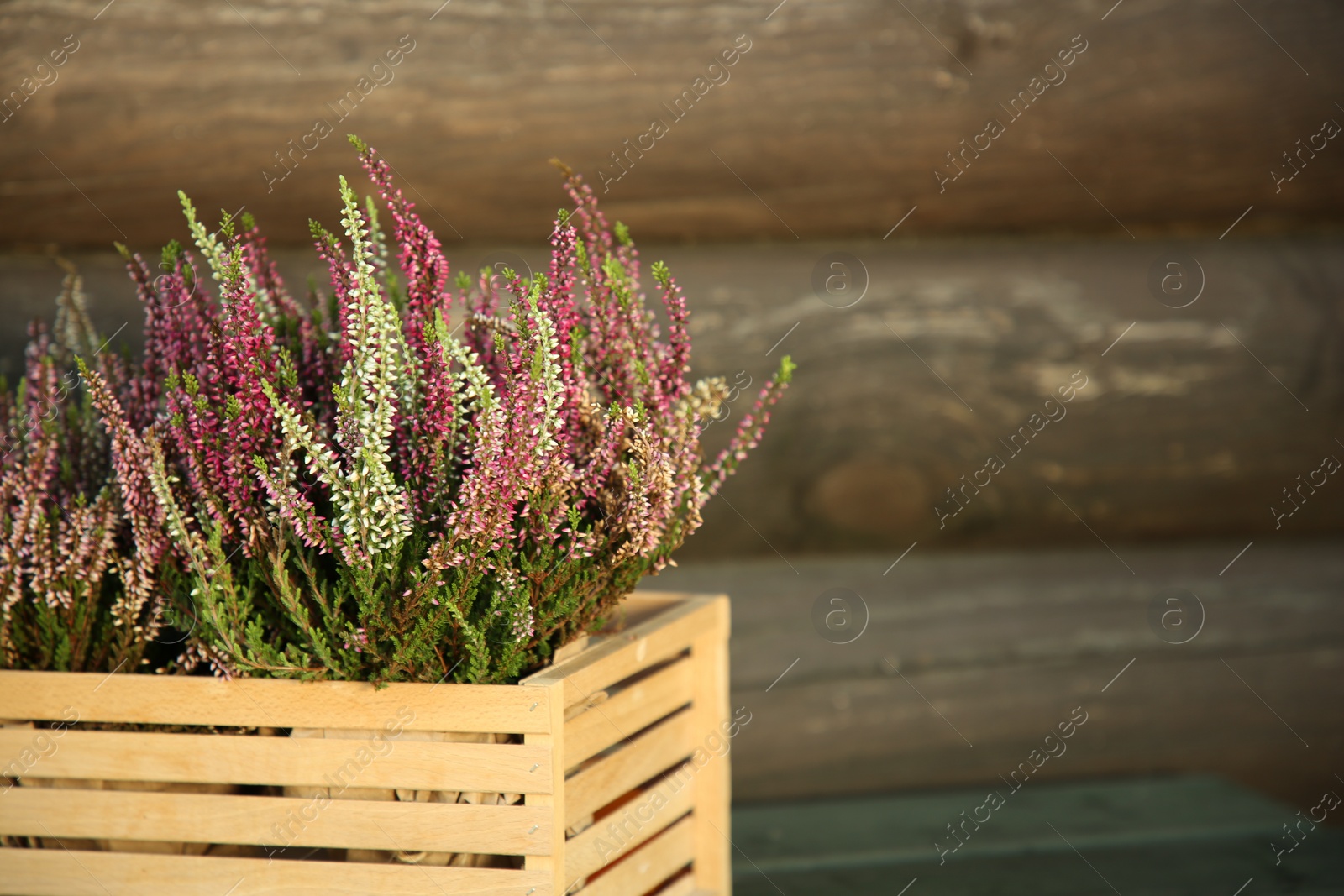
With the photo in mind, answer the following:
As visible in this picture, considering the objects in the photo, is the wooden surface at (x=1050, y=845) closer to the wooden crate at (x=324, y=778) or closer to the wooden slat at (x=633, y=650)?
the wooden slat at (x=633, y=650)

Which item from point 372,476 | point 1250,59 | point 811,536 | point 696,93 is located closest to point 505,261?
point 696,93

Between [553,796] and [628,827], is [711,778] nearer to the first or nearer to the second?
[628,827]

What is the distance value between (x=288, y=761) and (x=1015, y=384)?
1.58m

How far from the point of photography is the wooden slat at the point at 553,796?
1.05m

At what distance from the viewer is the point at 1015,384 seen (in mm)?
2191

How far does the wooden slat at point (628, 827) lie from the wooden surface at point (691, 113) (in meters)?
1.12

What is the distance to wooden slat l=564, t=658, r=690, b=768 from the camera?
1119 millimetres

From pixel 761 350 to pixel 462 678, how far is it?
118 centimetres

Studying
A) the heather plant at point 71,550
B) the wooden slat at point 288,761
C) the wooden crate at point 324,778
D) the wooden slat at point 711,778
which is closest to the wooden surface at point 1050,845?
the wooden slat at point 711,778

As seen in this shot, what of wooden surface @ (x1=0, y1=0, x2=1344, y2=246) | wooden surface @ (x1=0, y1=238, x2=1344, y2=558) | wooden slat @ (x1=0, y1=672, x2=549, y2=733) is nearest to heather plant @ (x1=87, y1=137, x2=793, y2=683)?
wooden slat @ (x1=0, y1=672, x2=549, y2=733)

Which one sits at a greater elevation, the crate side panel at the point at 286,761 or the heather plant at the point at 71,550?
the heather plant at the point at 71,550

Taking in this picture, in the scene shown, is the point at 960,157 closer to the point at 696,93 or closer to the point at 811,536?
the point at 696,93

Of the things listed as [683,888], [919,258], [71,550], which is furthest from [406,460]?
[919,258]

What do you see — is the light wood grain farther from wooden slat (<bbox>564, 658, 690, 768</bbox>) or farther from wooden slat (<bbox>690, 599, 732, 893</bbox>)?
wooden slat (<bbox>564, 658, 690, 768</bbox>)
